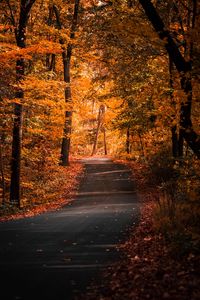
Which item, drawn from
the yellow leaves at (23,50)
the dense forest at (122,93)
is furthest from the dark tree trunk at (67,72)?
the yellow leaves at (23,50)

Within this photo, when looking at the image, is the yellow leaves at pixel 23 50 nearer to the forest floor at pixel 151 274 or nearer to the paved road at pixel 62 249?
the paved road at pixel 62 249

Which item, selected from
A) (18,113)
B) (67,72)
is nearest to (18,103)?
(18,113)

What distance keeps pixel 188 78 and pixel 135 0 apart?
9.58 metres

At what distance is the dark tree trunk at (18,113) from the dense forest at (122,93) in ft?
0.15

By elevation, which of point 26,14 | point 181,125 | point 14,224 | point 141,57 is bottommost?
point 14,224

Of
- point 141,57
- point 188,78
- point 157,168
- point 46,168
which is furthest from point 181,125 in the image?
point 46,168

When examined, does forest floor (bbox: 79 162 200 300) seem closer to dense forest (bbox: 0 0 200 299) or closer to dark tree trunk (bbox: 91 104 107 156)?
dense forest (bbox: 0 0 200 299)

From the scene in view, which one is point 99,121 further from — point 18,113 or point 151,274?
point 151,274

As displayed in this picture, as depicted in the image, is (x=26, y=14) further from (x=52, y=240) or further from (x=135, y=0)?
(x=52, y=240)

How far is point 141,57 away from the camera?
14852 millimetres

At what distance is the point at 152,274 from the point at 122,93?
18.8m

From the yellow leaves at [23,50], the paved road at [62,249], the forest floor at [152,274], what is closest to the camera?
the forest floor at [152,274]

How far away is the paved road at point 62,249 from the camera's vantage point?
670cm

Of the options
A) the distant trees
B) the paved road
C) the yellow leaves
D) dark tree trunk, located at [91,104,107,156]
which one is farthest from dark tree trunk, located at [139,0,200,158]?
dark tree trunk, located at [91,104,107,156]
